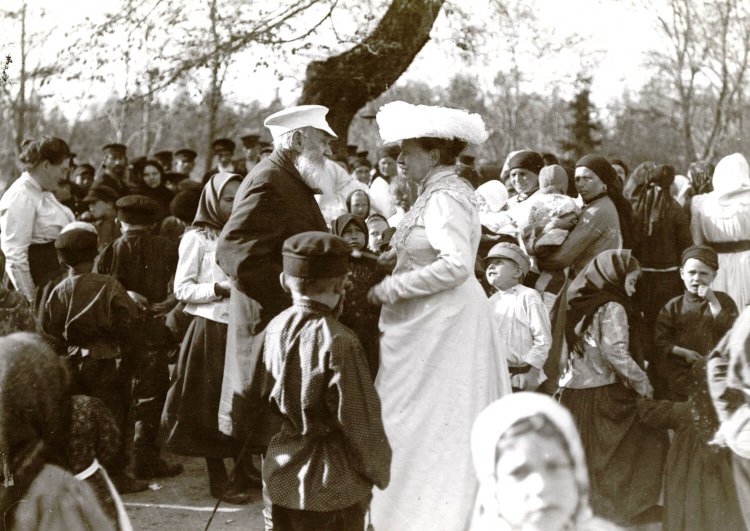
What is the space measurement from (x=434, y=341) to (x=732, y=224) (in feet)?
12.1

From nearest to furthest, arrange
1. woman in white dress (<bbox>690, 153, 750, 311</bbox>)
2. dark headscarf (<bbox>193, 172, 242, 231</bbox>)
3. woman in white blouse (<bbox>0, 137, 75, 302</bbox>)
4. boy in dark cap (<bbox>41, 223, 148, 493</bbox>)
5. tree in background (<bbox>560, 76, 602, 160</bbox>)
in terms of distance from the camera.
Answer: boy in dark cap (<bbox>41, 223, 148, 493</bbox>)
dark headscarf (<bbox>193, 172, 242, 231</bbox>)
woman in white blouse (<bbox>0, 137, 75, 302</bbox>)
woman in white dress (<bbox>690, 153, 750, 311</bbox>)
tree in background (<bbox>560, 76, 602, 160</bbox>)

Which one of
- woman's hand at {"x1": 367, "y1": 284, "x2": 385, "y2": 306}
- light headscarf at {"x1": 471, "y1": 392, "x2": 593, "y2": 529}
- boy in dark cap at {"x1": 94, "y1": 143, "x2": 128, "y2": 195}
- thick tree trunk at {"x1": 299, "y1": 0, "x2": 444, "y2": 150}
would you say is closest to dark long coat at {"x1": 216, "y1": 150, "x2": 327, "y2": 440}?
woman's hand at {"x1": 367, "y1": 284, "x2": 385, "y2": 306}

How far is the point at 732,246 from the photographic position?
677 centimetres

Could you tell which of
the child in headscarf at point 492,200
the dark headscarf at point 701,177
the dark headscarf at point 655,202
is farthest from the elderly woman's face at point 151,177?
the dark headscarf at point 701,177

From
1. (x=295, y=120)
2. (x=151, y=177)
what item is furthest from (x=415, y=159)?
(x=151, y=177)

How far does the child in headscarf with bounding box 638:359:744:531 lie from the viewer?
413cm

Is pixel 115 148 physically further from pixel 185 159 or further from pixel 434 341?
pixel 434 341

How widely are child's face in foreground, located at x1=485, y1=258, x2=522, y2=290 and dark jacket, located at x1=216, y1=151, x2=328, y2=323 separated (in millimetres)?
1423

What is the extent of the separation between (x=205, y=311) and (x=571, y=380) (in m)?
2.07

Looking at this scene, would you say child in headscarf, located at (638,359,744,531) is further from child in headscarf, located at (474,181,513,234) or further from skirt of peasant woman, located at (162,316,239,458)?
skirt of peasant woman, located at (162,316,239,458)

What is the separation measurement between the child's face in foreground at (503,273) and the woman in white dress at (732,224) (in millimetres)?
2243

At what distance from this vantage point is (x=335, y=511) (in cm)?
322

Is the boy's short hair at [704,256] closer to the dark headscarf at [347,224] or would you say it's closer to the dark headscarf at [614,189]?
the dark headscarf at [614,189]

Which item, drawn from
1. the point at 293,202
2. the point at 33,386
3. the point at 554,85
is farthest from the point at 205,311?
the point at 554,85
